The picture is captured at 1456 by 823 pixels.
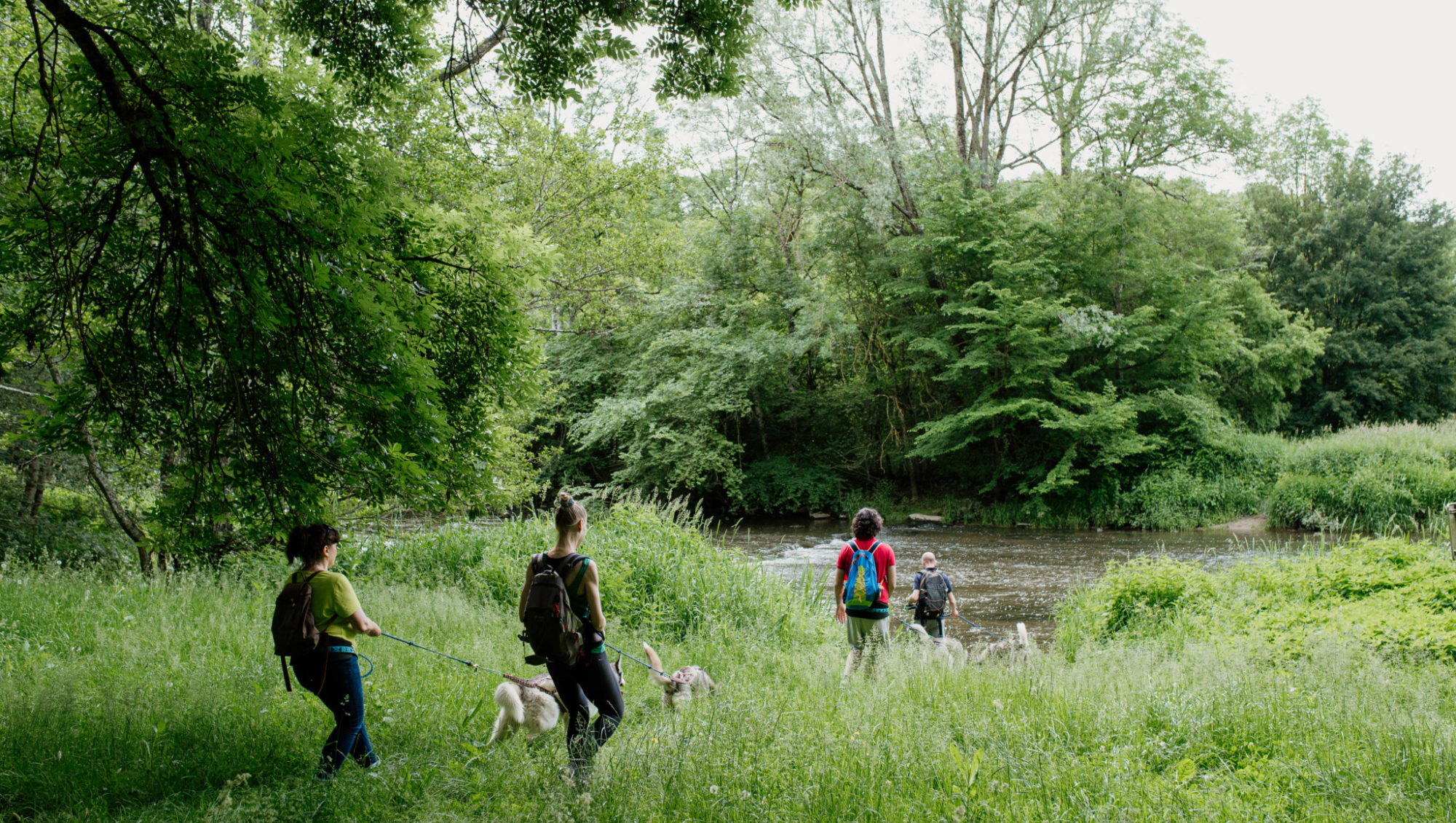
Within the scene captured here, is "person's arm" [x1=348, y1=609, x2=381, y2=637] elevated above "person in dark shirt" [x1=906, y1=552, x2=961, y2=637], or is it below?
above

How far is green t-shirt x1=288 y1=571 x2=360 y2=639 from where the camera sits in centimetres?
441

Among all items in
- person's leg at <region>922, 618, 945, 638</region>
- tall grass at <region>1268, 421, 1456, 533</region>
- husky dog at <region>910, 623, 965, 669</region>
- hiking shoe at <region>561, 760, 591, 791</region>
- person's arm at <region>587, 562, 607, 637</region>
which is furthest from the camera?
tall grass at <region>1268, 421, 1456, 533</region>

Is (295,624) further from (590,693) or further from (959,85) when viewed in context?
(959,85)

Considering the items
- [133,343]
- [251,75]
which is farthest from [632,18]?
[133,343]

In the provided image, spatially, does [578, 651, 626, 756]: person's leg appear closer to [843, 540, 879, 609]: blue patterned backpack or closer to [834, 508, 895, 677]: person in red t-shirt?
[834, 508, 895, 677]: person in red t-shirt

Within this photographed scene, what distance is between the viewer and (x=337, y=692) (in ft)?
14.6

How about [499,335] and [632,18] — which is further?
[499,335]

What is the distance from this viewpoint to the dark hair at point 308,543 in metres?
4.44

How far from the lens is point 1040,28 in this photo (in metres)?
24.6

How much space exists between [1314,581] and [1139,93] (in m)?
19.9

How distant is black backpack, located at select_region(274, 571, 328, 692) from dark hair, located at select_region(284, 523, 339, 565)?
17cm

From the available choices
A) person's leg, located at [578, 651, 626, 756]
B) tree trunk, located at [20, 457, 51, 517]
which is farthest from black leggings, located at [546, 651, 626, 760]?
tree trunk, located at [20, 457, 51, 517]

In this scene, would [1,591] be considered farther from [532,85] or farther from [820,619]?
[820,619]

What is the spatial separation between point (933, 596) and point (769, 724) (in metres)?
4.15
